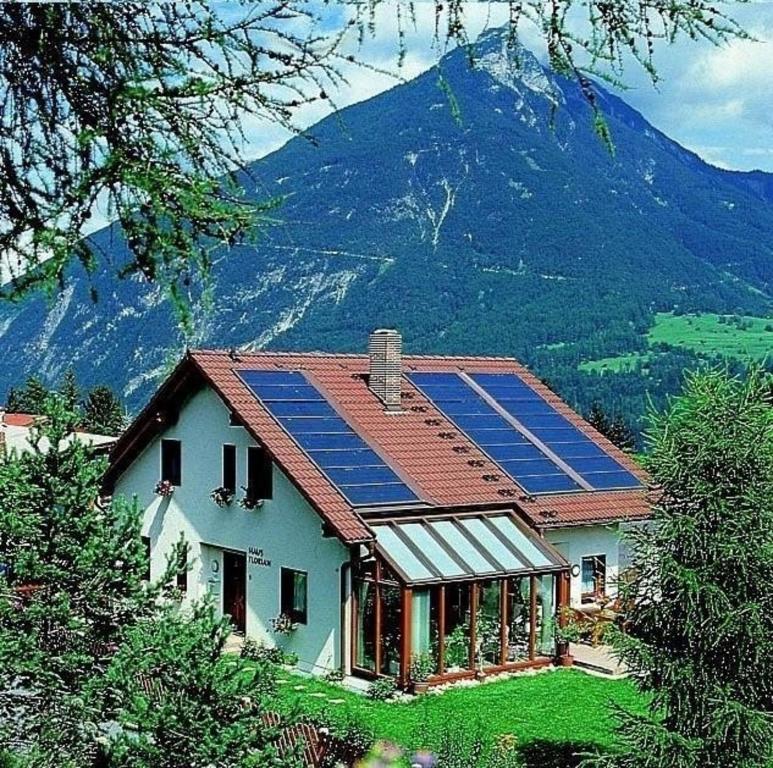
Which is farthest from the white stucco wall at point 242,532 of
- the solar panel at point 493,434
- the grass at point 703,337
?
the grass at point 703,337

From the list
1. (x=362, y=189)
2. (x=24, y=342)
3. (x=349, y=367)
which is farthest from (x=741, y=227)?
(x=349, y=367)

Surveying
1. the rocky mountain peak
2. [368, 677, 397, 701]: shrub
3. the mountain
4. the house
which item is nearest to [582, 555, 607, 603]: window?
the house

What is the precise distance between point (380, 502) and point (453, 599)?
6.52 ft

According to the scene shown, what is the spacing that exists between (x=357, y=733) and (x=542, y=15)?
11156 mm

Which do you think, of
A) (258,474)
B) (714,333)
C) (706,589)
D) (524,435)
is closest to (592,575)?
(524,435)

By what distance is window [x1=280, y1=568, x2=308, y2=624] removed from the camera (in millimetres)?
21031

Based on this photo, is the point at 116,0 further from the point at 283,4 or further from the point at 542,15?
the point at 542,15

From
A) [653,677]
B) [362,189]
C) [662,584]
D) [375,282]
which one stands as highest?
[362,189]

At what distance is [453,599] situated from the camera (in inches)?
786

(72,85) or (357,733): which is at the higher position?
(72,85)

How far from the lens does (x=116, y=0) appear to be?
12.2ft

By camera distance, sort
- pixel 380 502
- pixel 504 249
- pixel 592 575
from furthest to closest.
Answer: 1. pixel 504 249
2. pixel 592 575
3. pixel 380 502

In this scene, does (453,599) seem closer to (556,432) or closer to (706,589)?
(556,432)

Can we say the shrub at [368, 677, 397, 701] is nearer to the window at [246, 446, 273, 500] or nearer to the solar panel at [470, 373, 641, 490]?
the window at [246, 446, 273, 500]
